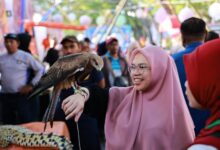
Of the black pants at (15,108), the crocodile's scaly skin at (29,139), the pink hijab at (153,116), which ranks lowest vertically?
the black pants at (15,108)

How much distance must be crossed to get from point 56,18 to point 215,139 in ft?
59.5

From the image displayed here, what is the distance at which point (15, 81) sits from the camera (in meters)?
6.31

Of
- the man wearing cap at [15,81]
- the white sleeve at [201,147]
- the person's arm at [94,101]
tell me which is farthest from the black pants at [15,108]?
the white sleeve at [201,147]

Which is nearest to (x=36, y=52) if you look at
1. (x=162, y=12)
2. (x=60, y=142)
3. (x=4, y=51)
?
(x=4, y=51)

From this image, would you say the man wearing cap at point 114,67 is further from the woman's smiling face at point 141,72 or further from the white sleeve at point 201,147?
the white sleeve at point 201,147

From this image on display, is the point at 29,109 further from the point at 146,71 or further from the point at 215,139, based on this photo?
the point at 215,139

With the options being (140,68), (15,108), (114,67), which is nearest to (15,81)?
(15,108)

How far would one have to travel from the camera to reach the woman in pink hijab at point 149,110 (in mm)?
2516

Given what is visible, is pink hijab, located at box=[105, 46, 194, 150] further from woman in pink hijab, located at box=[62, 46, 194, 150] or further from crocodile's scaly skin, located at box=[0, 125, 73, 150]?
crocodile's scaly skin, located at box=[0, 125, 73, 150]

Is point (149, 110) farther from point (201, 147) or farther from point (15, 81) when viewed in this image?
point (15, 81)

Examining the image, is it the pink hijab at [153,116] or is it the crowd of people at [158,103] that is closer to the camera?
the crowd of people at [158,103]

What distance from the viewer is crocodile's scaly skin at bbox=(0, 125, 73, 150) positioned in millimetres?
2600

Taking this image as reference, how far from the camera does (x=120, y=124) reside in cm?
255

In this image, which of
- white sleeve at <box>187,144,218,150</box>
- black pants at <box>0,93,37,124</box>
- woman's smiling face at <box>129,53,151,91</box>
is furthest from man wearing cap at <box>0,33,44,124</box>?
white sleeve at <box>187,144,218,150</box>
